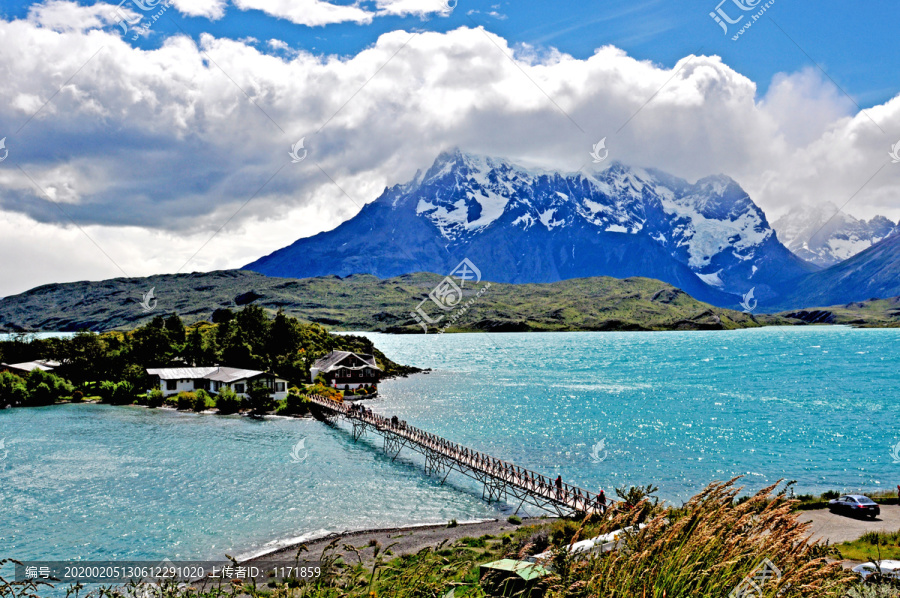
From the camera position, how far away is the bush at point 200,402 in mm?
85550

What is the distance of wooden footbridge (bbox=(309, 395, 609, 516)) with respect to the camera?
40625 mm

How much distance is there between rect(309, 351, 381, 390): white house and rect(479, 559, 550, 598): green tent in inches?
3921

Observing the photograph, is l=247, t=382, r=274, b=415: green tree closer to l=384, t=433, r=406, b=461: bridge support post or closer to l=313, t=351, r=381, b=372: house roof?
l=313, t=351, r=381, b=372: house roof

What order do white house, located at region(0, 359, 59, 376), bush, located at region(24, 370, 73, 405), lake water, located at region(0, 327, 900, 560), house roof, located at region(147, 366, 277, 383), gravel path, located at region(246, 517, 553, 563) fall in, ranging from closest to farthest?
gravel path, located at region(246, 517, 553, 563), lake water, located at region(0, 327, 900, 560), house roof, located at region(147, 366, 277, 383), bush, located at region(24, 370, 73, 405), white house, located at region(0, 359, 59, 376)

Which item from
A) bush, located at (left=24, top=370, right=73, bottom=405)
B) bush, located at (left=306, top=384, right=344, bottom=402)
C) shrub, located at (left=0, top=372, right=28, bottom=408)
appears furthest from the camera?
bush, located at (left=306, top=384, right=344, bottom=402)

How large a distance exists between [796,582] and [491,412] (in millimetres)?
81709

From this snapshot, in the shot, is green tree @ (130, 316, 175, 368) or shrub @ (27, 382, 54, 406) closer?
shrub @ (27, 382, 54, 406)

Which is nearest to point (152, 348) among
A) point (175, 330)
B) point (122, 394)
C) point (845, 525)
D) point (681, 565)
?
point (175, 330)

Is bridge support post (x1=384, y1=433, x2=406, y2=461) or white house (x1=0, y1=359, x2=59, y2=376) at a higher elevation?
white house (x1=0, y1=359, x2=59, y2=376)

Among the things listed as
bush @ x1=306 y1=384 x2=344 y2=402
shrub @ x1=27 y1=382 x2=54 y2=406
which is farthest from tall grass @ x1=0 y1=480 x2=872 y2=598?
shrub @ x1=27 y1=382 x2=54 y2=406

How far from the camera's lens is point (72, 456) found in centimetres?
5684

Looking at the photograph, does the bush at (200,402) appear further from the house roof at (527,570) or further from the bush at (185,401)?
the house roof at (527,570)

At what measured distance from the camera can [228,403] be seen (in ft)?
278

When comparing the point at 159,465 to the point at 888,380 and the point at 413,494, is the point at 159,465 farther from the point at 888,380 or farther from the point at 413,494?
the point at 888,380
